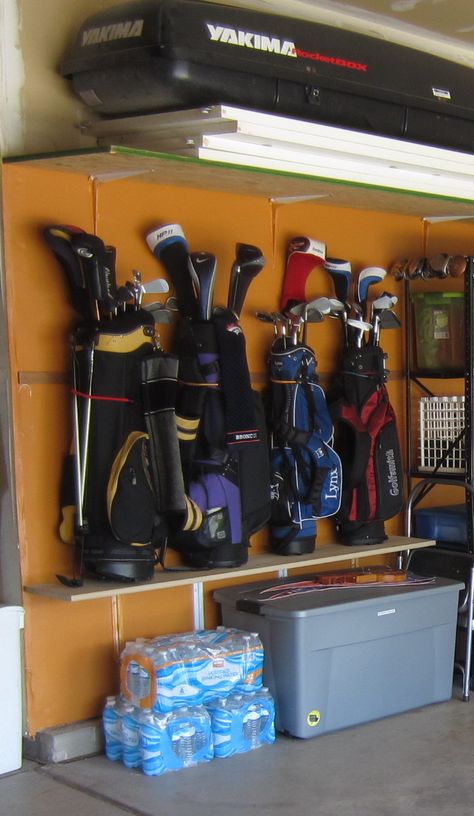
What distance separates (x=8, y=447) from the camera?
362 centimetres

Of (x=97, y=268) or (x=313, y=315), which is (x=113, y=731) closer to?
(x=97, y=268)

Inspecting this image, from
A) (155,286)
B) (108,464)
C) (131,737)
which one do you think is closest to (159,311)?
(155,286)

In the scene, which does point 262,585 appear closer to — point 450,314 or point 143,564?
point 143,564

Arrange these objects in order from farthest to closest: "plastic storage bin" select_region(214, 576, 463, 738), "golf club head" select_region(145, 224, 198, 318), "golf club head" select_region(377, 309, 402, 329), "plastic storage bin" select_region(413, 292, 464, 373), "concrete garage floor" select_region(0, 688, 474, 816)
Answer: "plastic storage bin" select_region(413, 292, 464, 373)
"golf club head" select_region(377, 309, 402, 329)
"golf club head" select_region(145, 224, 198, 318)
"plastic storage bin" select_region(214, 576, 463, 738)
"concrete garage floor" select_region(0, 688, 474, 816)

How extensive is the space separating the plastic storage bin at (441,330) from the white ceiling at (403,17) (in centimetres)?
116

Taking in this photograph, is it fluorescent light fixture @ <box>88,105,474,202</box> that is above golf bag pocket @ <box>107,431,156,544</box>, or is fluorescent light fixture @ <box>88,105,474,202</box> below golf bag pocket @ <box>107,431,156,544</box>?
above

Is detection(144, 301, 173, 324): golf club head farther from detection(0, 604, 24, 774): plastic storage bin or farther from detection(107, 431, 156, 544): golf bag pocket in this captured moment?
detection(0, 604, 24, 774): plastic storage bin

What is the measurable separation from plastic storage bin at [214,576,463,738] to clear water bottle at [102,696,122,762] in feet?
1.89

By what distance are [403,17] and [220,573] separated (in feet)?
8.29

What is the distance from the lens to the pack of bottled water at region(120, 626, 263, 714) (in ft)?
11.6

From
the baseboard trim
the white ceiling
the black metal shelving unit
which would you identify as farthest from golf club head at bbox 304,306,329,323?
the baseboard trim

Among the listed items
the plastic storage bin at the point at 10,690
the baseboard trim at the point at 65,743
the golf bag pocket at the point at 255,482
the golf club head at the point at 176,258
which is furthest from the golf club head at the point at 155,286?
the baseboard trim at the point at 65,743

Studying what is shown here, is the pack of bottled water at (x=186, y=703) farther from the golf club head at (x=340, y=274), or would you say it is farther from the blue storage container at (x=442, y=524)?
the golf club head at (x=340, y=274)

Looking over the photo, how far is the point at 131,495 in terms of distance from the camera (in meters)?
3.58
